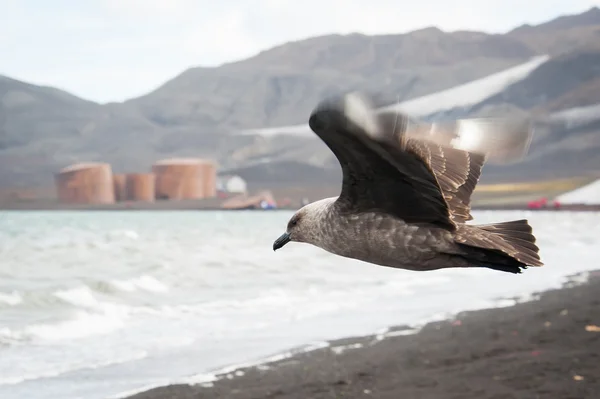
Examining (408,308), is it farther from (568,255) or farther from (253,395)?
(568,255)

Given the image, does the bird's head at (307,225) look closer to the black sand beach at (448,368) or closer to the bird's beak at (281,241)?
the bird's beak at (281,241)

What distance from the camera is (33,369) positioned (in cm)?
723

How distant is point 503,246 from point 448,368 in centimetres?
373

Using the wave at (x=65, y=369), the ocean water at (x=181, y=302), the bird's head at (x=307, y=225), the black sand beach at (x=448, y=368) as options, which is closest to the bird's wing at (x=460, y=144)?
the bird's head at (x=307, y=225)

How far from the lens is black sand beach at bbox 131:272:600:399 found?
5.92 metres

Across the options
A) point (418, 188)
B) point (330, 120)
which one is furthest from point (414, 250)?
point (330, 120)

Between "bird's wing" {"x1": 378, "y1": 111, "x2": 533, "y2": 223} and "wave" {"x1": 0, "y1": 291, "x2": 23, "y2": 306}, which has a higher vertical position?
"bird's wing" {"x1": 378, "y1": 111, "x2": 533, "y2": 223}

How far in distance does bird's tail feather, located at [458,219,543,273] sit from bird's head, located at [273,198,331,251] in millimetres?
569

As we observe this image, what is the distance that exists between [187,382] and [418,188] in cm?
408

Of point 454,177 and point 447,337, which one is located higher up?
point 454,177

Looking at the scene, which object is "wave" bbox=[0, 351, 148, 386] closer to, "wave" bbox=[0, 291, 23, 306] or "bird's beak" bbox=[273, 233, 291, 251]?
"bird's beak" bbox=[273, 233, 291, 251]

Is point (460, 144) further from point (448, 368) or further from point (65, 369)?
point (65, 369)

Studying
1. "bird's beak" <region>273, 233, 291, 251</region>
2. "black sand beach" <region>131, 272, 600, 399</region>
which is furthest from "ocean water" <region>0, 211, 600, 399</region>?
"bird's beak" <region>273, 233, 291, 251</region>

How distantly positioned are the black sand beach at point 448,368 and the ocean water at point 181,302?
0.57 meters
